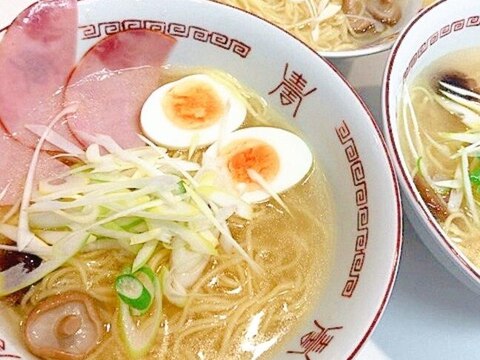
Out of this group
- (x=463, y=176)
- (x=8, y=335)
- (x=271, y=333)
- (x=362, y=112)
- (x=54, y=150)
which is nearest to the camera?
(x=8, y=335)

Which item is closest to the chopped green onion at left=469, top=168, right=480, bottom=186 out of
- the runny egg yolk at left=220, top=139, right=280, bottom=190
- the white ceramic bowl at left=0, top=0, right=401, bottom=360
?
the white ceramic bowl at left=0, top=0, right=401, bottom=360

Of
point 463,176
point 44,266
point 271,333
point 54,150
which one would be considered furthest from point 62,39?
point 463,176

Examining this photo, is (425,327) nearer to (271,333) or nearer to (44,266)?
(271,333)

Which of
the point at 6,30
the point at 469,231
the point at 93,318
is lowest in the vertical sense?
the point at 469,231

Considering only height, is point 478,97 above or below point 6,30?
below

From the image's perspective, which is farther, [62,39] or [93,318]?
[62,39]

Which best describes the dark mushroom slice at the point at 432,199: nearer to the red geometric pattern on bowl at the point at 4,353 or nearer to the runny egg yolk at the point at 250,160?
the runny egg yolk at the point at 250,160

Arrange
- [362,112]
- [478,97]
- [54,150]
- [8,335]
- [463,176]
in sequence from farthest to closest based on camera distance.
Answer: [478,97] → [463,176] → [54,150] → [362,112] → [8,335]
